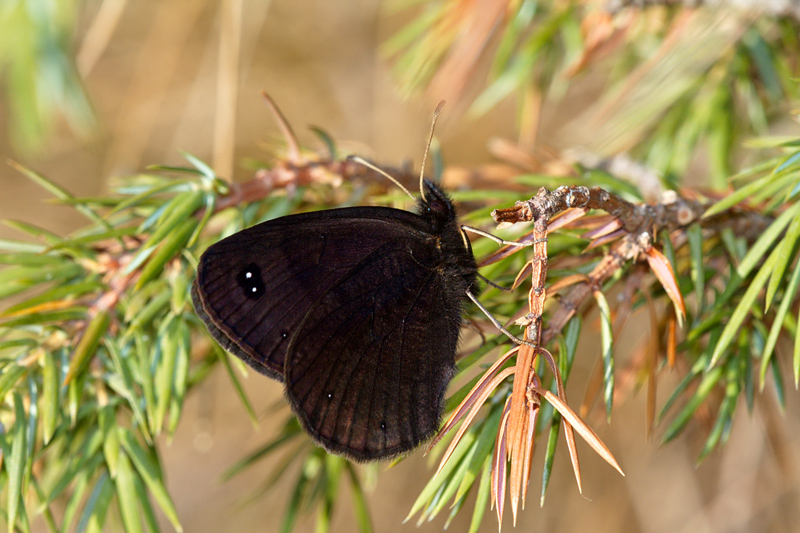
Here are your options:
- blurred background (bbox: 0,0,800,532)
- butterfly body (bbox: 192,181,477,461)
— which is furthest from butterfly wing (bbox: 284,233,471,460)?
blurred background (bbox: 0,0,800,532)

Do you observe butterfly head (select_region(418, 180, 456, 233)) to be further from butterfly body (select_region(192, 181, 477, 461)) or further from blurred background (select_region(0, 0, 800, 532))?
blurred background (select_region(0, 0, 800, 532))

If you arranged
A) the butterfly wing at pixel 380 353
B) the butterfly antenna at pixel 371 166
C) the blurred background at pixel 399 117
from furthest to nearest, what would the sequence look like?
the blurred background at pixel 399 117 → the butterfly antenna at pixel 371 166 → the butterfly wing at pixel 380 353

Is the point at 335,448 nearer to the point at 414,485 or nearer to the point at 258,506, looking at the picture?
the point at 414,485

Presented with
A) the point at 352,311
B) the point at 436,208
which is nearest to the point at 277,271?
the point at 352,311

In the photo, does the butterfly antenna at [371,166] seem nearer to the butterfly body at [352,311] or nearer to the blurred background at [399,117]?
the butterfly body at [352,311]

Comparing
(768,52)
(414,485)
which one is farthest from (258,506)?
(768,52)

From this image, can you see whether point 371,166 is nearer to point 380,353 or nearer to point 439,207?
point 439,207

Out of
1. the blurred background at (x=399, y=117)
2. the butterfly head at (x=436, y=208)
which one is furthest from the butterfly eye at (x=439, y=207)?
the blurred background at (x=399, y=117)
